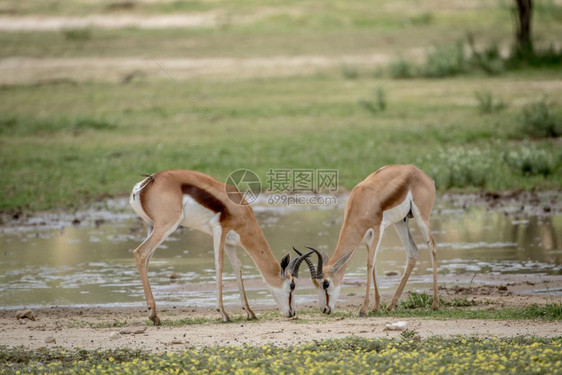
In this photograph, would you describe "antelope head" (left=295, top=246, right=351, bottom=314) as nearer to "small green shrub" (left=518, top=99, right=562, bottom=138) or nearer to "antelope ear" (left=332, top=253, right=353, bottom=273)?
"antelope ear" (left=332, top=253, right=353, bottom=273)

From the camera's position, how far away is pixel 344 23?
126 ft

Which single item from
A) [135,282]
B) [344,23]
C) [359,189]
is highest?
[344,23]

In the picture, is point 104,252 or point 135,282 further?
point 104,252

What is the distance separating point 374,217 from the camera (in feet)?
31.7

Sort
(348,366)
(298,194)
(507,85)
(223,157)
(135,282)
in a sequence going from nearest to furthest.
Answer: (348,366) < (135,282) < (298,194) < (223,157) < (507,85)

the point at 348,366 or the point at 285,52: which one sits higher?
the point at 285,52

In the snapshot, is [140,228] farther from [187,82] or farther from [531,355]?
[187,82]

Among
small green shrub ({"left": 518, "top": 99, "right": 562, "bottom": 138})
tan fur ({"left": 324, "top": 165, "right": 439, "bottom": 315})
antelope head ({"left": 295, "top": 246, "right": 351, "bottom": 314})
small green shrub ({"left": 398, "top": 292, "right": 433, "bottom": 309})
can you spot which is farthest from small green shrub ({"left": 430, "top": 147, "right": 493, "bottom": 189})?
antelope head ({"left": 295, "top": 246, "right": 351, "bottom": 314})

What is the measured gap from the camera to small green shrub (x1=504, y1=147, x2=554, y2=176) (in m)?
16.3

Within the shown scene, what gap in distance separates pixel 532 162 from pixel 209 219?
8546mm

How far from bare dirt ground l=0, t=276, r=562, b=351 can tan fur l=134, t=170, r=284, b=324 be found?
0.56m

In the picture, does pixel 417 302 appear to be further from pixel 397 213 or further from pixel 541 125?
pixel 541 125

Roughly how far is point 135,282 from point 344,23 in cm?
2848

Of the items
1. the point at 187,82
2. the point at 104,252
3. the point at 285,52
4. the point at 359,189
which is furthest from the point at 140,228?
the point at 285,52
